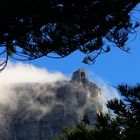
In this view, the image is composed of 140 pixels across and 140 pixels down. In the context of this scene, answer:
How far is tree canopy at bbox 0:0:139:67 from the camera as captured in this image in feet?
32.7

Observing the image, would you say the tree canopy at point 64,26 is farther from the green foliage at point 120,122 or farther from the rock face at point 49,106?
the rock face at point 49,106

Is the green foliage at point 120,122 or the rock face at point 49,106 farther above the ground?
the rock face at point 49,106

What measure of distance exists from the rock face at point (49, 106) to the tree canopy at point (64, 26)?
13164 cm

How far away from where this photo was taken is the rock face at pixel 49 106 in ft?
489

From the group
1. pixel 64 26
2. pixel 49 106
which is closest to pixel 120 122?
pixel 64 26

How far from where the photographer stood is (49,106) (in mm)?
162500

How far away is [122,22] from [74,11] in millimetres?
1532

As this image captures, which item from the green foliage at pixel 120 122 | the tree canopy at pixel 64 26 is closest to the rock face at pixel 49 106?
the green foliage at pixel 120 122

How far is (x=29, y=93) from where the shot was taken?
17412cm

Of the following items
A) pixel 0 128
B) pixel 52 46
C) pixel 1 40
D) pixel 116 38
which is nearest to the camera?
pixel 1 40

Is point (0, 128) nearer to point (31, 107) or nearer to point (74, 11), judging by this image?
point (31, 107)

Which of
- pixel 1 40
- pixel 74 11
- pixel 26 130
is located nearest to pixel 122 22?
pixel 74 11

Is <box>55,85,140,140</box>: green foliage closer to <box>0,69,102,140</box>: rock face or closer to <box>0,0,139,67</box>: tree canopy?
<box>0,0,139,67</box>: tree canopy

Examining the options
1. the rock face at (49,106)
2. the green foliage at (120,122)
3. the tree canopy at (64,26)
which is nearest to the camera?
the tree canopy at (64,26)
